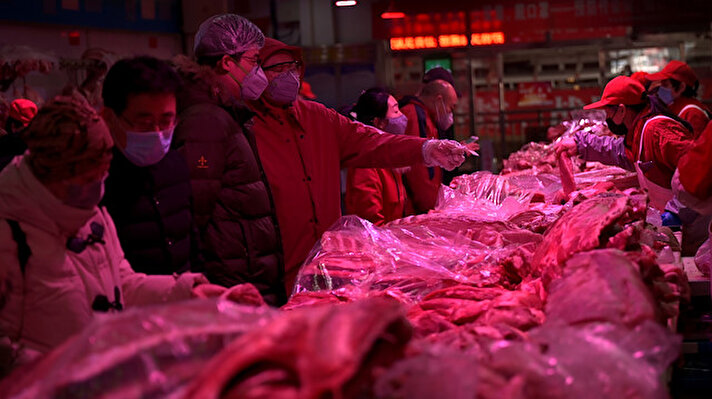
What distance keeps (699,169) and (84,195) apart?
2.51m

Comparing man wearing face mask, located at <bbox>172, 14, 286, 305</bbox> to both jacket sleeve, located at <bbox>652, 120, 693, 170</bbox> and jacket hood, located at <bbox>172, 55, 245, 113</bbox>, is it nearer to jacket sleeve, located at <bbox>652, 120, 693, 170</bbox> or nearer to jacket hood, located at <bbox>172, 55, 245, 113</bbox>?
jacket hood, located at <bbox>172, 55, 245, 113</bbox>

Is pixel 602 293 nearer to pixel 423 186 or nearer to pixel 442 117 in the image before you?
pixel 423 186

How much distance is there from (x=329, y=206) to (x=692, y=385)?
6.27 feet

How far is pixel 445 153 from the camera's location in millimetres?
4270

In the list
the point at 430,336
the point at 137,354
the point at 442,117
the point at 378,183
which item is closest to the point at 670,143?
the point at 378,183

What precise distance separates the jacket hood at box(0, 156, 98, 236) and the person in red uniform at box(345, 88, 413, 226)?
3253 millimetres

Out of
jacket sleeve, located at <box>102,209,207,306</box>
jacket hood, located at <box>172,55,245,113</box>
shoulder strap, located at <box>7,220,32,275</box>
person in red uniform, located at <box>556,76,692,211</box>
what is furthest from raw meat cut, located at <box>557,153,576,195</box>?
shoulder strap, located at <box>7,220,32,275</box>

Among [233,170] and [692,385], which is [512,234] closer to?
[692,385]

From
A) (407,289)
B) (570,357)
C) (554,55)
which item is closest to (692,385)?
(407,289)

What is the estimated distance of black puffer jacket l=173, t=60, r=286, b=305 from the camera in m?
3.39

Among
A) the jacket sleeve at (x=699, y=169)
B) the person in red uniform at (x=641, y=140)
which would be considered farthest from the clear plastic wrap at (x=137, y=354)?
the person in red uniform at (x=641, y=140)

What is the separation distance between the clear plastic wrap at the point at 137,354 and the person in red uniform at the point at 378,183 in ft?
12.0

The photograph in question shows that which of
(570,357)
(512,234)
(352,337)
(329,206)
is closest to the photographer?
(352,337)

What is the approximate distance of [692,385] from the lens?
3396 mm
